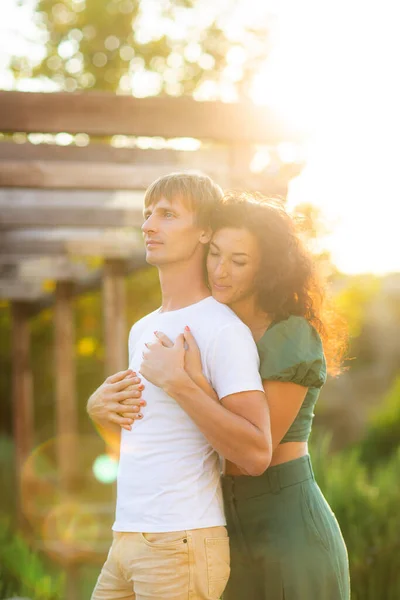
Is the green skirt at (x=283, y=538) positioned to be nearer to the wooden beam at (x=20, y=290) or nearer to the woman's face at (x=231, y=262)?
the woman's face at (x=231, y=262)

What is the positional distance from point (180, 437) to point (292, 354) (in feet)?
1.28

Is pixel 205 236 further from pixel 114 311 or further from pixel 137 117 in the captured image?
pixel 114 311

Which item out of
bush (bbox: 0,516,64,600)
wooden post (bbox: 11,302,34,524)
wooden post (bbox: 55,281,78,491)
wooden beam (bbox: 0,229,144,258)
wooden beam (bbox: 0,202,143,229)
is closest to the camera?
wooden beam (bbox: 0,202,143,229)

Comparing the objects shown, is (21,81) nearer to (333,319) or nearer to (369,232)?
(369,232)

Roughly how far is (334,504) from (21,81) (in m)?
12.2

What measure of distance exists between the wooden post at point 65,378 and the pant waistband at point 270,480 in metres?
7.42

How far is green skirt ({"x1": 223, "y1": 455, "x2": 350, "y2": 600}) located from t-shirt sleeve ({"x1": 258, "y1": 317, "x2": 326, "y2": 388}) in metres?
0.29

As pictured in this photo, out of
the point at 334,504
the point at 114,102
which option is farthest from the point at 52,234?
the point at 114,102

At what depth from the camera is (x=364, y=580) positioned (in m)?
5.04

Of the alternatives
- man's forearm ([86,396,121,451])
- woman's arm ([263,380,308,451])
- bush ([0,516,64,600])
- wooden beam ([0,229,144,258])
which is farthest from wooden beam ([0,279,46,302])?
woman's arm ([263,380,308,451])

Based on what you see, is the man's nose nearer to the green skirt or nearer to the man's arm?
the man's arm

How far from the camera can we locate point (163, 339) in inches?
95.1

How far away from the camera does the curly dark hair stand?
254 cm

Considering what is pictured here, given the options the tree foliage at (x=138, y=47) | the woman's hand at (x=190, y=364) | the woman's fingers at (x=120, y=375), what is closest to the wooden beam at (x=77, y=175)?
the woman's fingers at (x=120, y=375)
